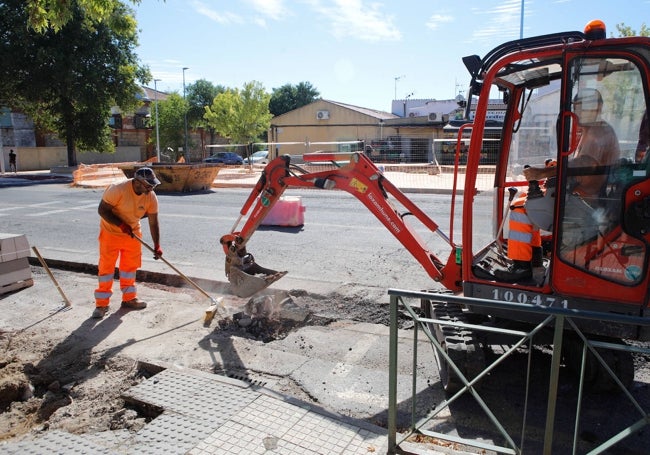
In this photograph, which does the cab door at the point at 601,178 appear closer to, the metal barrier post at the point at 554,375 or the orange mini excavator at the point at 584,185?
the orange mini excavator at the point at 584,185

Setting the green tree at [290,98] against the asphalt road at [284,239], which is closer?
the asphalt road at [284,239]

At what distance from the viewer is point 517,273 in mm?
3998

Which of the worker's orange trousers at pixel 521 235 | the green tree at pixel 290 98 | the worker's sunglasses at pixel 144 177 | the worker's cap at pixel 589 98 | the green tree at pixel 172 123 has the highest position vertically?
the green tree at pixel 290 98

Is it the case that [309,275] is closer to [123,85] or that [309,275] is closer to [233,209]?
[233,209]

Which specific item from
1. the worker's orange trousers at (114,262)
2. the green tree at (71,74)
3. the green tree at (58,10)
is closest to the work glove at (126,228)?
the worker's orange trousers at (114,262)

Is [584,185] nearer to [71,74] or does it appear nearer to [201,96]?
[71,74]

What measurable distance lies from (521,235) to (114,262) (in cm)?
482

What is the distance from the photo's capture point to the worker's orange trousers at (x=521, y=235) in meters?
4.02

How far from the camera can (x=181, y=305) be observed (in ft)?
21.1

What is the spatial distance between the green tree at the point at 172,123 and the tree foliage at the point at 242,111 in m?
7.54

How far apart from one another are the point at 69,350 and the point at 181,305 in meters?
1.52

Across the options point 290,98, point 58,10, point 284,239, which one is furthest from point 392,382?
point 290,98

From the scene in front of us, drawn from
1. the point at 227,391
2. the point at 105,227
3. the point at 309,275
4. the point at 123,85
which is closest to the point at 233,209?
the point at 309,275

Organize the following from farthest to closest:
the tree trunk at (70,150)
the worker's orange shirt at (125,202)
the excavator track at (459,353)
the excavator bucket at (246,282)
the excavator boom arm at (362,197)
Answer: the tree trunk at (70,150)
the worker's orange shirt at (125,202)
the excavator bucket at (246,282)
the excavator boom arm at (362,197)
the excavator track at (459,353)
